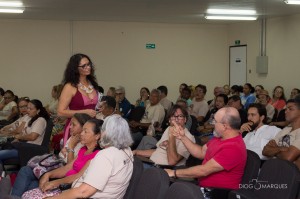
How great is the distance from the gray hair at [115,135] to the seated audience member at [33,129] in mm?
3233

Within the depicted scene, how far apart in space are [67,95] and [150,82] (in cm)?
973

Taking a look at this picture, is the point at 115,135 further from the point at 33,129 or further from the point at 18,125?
the point at 18,125

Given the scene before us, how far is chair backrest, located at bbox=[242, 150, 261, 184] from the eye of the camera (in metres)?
3.53

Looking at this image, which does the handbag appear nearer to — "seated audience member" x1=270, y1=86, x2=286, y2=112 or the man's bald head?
the man's bald head

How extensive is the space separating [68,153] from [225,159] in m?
1.60

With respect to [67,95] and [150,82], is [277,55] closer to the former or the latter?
[150,82]

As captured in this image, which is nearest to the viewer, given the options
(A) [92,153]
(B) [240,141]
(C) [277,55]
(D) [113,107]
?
(B) [240,141]

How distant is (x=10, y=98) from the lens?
11133 millimetres

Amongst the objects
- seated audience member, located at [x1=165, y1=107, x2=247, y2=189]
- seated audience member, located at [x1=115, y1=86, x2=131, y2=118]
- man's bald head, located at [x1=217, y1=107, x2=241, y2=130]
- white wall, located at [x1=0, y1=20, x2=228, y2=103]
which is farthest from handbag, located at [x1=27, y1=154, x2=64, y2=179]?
white wall, located at [x1=0, y1=20, x2=228, y2=103]

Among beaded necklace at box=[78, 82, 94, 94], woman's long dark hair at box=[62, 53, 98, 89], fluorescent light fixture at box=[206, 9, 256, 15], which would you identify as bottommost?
beaded necklace at box=[78, 82, 94, 94]

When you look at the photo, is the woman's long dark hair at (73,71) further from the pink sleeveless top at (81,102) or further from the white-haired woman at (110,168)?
the white-haired woman at (110,168)

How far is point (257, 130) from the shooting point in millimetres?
4957

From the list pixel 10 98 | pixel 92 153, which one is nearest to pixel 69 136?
pixel 92 153

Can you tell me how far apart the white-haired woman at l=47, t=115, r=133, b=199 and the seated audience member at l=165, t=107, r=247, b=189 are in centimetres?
56
